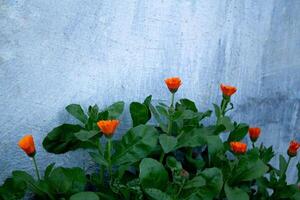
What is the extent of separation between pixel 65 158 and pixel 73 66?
337 mm

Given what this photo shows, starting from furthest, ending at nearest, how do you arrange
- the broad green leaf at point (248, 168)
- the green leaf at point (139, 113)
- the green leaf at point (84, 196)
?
the green leaf at point (139, 113)
the broad green leaf at point (248, 168)
the green leaf at point (84, 196)

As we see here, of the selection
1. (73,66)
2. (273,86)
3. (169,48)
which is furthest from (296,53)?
(73,66)

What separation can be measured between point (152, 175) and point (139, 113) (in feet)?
0.97

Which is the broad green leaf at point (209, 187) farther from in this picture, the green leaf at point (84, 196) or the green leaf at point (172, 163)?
the green leaf at point (84, 196)

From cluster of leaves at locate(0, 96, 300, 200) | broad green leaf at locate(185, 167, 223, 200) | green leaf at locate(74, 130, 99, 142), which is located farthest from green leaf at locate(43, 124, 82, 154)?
broad green leaf at locate(185, 167, 223, 200)

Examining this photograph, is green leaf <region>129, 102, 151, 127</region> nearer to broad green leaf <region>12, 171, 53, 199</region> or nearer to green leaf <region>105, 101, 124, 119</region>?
green leaf <region>105, 101, 124, 119</region>

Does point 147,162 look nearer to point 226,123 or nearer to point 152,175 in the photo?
point 152,175

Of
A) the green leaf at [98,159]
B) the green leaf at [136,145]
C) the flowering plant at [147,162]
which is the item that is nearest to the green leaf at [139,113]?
the flowering plant at [147,162]

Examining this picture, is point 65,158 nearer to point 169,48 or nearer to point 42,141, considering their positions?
point 42,141

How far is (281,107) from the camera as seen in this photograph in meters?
2.17

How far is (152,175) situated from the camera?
50.7 inches

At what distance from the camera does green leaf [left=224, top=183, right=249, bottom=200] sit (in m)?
1.34

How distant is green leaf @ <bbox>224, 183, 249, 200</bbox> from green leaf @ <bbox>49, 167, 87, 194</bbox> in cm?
47

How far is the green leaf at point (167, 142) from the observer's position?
134cm
